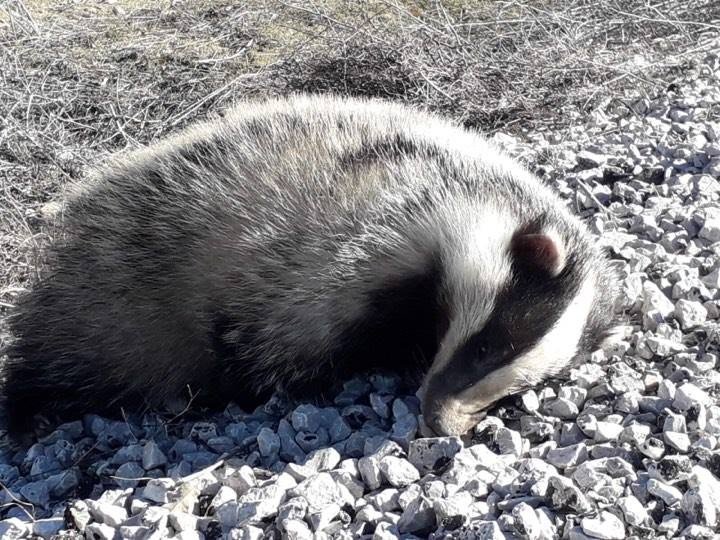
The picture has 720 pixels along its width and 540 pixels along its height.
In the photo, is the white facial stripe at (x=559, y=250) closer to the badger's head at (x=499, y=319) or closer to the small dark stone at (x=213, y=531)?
the badger's head at (x=499, y=319)

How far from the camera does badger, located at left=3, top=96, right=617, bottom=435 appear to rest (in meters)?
3.28

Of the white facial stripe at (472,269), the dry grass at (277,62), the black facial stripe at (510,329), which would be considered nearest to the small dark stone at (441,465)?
the black facial stripe at (510,329)

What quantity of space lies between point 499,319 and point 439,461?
22.9 inches

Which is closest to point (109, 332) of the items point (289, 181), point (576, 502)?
point (289, 181)

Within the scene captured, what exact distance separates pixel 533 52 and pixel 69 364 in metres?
4.20

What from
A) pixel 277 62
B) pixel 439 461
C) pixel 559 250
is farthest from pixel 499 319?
pixel 277 62

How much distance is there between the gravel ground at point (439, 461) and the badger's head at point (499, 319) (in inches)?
5.9

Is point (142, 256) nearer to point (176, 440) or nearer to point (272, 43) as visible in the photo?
point (176, 440)

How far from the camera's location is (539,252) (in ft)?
10.5

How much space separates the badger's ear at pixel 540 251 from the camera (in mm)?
3201

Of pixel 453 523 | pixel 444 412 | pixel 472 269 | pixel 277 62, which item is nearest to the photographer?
pixel 453 523

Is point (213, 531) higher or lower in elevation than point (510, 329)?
lower

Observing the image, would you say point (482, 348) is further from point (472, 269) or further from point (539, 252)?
point (539, 252)

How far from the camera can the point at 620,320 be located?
3.71 meters
